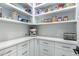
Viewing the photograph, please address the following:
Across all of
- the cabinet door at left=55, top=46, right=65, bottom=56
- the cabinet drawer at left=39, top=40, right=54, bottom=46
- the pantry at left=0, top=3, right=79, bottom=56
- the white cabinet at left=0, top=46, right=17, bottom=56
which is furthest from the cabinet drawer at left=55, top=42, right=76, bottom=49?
the white cabinet at left=0, top=46, right=17, bottom=56

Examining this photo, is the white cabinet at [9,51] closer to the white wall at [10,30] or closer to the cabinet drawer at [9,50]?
the cabinet drawer at [9,50]

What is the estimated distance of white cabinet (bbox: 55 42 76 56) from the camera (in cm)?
200

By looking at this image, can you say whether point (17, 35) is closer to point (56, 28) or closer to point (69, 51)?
point (56, 28)

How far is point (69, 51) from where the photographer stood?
6.68 ft

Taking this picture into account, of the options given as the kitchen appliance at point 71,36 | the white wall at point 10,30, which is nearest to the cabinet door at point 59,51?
the kitchen appliance at point 71,36

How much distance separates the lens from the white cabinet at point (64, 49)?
2.00 m

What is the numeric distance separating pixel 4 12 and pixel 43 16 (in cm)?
168

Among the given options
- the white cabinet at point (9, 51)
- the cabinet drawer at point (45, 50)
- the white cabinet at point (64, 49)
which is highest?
the white cabinet at point (9, 51)

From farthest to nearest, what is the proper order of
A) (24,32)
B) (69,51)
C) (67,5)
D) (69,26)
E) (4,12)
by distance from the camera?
1. (24,32)
2. (69,26)
3. (67,5)
4. (4,12)
5. (69,51)

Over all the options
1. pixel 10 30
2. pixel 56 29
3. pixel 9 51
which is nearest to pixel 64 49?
pixel 56 29

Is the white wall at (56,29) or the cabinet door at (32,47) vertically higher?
the white wall at (56,29)

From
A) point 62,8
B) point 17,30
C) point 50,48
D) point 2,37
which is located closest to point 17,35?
point 17,30

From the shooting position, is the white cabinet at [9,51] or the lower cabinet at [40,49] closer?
the white cabinet at [9,51]

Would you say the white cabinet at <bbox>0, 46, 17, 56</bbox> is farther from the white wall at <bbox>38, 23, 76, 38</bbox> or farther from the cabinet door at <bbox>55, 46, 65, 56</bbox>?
the white wall at <bbox>38, 23, 76, 38</bbox>
